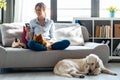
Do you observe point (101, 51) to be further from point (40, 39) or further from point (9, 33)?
point (9, 33)

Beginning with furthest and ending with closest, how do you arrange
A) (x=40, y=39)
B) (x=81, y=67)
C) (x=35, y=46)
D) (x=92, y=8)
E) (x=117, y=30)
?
1. (x=92, y=8)
2. (x=117, y=30)
3. (x=40, y=39)
4. (x=35, y=46)
5. (x=81, y=67)

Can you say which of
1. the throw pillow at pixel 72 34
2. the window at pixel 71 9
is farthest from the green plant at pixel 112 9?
the throw pillow at pixel 72 34

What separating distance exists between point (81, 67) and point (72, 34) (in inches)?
40.2

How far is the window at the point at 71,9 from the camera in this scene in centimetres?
560

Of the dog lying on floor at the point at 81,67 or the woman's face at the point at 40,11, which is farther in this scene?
the woman's face at the point at 40,11

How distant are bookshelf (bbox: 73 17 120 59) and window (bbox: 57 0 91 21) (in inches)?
14.9

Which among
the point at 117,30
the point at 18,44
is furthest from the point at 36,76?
the point at 117,30

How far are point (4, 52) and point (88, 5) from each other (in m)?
2.34

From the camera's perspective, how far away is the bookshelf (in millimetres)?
5156

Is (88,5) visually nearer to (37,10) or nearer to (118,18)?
(118,18)

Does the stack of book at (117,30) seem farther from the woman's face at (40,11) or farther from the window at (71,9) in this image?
the woman's face at (40,11)

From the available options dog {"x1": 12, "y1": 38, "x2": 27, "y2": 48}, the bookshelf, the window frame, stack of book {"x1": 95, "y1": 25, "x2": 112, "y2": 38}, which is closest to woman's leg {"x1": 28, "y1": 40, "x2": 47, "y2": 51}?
dog {"x1": 12, "y1": 38, "x2": 27, "y2": 48}

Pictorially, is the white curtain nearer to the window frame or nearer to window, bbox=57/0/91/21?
the window frame

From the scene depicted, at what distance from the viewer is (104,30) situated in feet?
17.0
